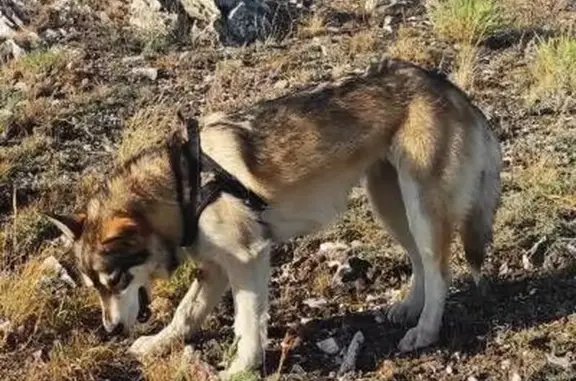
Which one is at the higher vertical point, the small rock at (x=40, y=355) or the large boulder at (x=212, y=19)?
the large boulder at (x=212, y=19)

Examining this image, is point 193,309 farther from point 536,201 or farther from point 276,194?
point 536,201

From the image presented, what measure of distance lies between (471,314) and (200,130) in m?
1.84

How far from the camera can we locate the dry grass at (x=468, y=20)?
9570mm

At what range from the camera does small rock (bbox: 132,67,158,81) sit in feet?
30.0

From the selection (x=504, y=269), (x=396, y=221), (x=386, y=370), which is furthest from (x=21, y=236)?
(x=504, y=269)

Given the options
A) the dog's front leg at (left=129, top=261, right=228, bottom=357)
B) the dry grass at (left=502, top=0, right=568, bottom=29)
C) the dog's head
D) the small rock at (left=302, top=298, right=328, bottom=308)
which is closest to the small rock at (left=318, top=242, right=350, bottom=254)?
the small rock at (left=302, top=298, right=328, bottom=308)

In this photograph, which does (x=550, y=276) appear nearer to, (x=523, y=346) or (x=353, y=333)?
(x=523, y=346)

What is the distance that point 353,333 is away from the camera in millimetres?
5531

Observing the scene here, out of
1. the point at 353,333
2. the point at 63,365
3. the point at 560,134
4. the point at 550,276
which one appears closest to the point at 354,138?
the point at 353,333

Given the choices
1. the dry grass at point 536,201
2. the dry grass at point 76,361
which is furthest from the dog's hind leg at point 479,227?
the dry grass at point 76,361

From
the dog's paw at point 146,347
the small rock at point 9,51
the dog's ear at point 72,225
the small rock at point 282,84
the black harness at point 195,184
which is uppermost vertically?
the black harness at point 195,184

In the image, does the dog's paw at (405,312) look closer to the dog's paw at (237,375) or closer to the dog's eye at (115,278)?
the dog's paw at (237,375)

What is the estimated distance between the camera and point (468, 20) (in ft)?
31.5

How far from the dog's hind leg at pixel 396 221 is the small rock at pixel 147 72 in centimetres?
393
